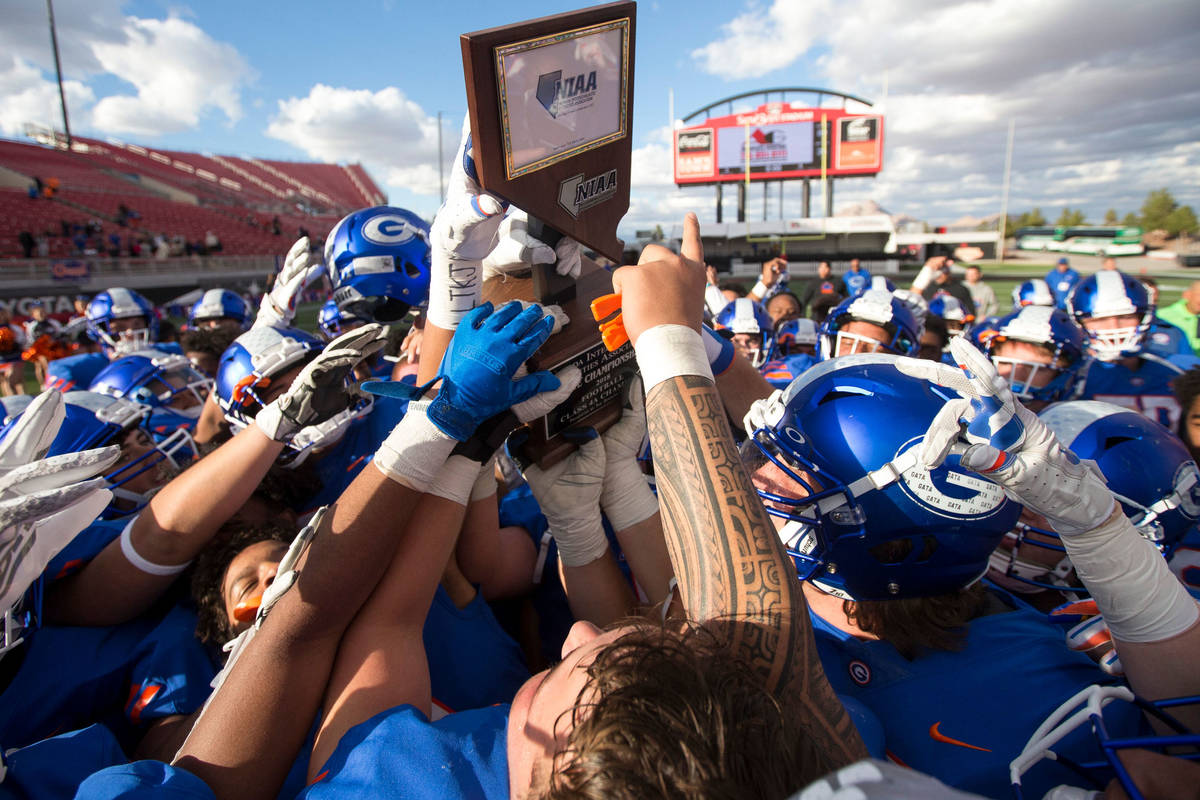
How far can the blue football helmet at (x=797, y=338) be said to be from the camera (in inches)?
218

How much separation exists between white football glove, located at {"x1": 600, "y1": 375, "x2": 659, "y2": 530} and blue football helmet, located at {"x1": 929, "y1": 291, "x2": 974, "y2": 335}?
6435mm

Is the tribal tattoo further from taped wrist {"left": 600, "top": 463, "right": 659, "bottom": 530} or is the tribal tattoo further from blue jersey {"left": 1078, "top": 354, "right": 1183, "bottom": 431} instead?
blue jersey {"left": 1078, "top": 354, "right": 1183, "bottom": 431}

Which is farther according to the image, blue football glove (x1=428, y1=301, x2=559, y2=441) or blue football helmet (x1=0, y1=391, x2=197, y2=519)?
blue football helmet (x1=0, y1=391, x2=197, y2=519)

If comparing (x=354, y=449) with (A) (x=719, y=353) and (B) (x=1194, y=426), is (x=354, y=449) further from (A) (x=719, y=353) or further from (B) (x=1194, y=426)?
(B) (x=1194, y=426)

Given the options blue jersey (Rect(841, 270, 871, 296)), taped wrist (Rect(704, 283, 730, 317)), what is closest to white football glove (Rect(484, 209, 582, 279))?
taped wrist (Rect(704, 283, 730, 317))

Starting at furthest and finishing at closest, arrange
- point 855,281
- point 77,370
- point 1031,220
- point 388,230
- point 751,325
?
point 1031,220, point 855,281, point 751,325, point 77,370, point 388,230

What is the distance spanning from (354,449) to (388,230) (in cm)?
124

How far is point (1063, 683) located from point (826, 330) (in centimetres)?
295

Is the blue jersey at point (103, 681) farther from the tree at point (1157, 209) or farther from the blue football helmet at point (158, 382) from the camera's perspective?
the tree at point (1157, 209)

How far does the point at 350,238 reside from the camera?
131 inches

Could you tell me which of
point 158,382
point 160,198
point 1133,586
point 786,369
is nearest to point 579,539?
point 1133,586

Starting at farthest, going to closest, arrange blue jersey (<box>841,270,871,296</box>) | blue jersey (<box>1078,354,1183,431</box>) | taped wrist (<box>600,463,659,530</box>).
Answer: blue jersey (<box>841,270,871,296</box>) → blue jersey (<box>1078,354,1183,431</box>) → taped wrist (<box>600,463,659,530</box>)

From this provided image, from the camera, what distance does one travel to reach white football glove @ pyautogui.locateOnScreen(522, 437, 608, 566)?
6.54 feet

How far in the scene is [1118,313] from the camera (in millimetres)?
4715
